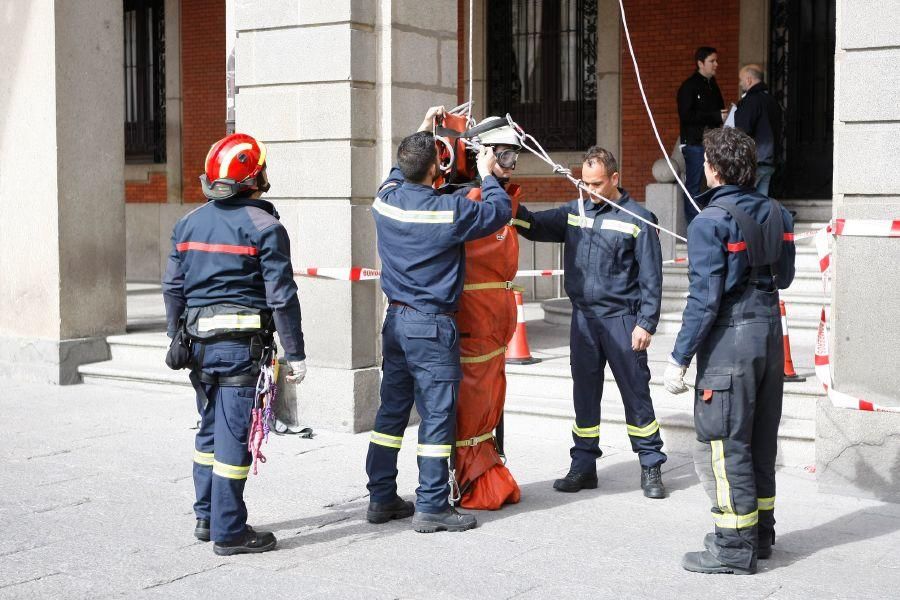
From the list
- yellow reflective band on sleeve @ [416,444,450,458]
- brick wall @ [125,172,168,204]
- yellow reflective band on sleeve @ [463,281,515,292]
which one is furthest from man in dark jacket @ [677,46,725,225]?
brick wall @ [125,172,168,204]

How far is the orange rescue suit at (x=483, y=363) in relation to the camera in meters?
6.27

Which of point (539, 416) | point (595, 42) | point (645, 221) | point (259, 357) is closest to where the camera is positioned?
point (259, 357)

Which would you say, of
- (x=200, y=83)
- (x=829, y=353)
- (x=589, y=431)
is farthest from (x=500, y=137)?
(x=200, y=83)

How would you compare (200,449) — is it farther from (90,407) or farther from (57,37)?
(57,37)

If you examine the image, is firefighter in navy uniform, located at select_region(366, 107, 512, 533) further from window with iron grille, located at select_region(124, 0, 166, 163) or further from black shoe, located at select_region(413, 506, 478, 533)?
window with iron grille, located at select_region(124, 0, 166, 163)

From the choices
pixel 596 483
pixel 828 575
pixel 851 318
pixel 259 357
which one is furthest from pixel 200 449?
pixel 851 318

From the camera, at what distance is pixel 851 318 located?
21.9ft

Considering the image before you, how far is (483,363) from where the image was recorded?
6297 mm

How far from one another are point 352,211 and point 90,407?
9.10 ft

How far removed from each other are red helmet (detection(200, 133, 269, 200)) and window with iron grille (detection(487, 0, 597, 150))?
10.1 meters

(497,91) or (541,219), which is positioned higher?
(497,91)

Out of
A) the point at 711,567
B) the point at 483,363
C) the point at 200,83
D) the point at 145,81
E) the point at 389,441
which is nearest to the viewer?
the point at 711,567

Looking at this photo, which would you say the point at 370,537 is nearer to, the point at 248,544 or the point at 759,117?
the point at 248,544

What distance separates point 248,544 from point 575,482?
6.50 ft
